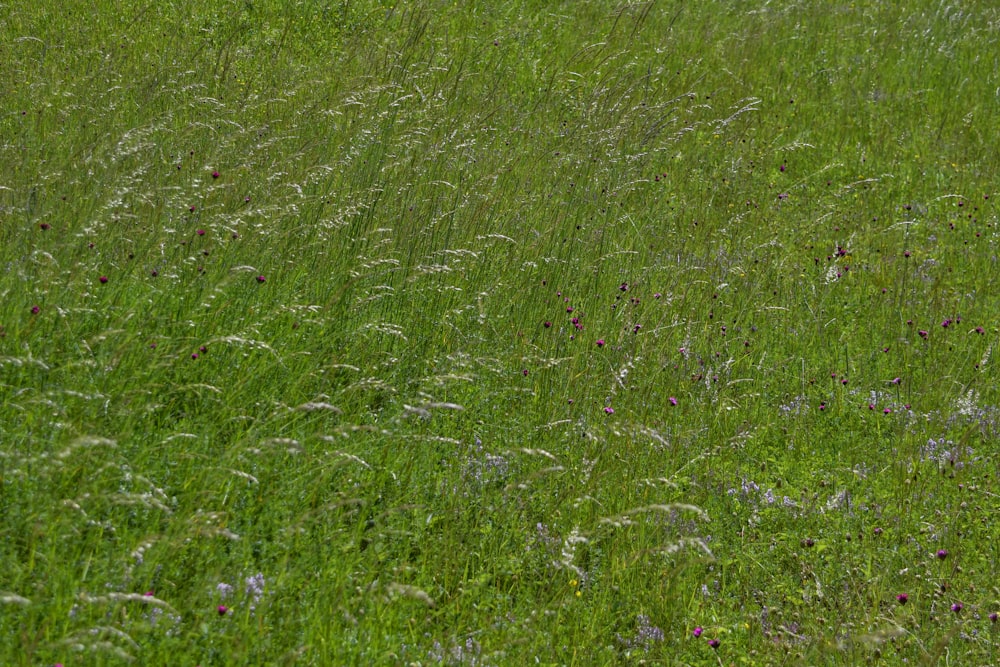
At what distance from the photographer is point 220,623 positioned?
232 cm

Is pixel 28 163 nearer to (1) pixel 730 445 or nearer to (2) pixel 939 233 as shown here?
(1) pixel 730 445

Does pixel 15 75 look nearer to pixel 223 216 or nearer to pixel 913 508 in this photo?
pixel 223 216

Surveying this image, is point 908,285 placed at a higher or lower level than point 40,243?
lower

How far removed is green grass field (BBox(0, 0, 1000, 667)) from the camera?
2521 millimetres

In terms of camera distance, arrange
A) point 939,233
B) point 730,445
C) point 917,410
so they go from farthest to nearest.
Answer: point 939,233
point 917,410
point 730,445

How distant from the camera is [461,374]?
3.31m

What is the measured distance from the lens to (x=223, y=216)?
3.66 m

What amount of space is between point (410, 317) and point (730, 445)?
1.42 metres

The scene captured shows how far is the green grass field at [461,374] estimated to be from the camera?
2521 mm

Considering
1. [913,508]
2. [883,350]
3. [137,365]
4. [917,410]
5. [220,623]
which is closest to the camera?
[220,623]

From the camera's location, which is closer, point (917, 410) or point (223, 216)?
point (223, 216)

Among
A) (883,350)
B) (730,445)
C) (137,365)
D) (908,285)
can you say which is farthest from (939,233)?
(137,365)

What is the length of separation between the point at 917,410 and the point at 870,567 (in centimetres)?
125

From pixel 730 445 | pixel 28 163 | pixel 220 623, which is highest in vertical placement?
pixel 28 163
